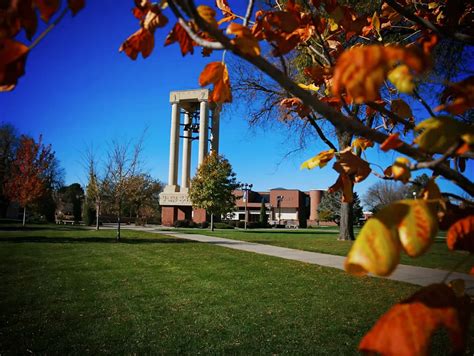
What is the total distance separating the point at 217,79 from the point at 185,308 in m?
5.09

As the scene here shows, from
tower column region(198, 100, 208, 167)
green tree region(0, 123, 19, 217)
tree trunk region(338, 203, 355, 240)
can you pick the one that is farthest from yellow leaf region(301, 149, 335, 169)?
green tree region(0, 123, 19, 217)

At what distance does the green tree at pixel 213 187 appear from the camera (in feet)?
110

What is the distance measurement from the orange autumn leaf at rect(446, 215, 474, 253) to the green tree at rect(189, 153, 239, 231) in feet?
107

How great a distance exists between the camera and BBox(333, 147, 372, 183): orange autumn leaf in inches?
42.4

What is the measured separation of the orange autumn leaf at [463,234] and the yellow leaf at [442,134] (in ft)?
0.68

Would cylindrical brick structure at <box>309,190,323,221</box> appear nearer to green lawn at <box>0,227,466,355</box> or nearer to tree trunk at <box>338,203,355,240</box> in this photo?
tree trunk at <box>338,203,355,240</box>

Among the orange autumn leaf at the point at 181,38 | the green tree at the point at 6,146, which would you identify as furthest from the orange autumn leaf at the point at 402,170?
the green tree at the point at 6,146

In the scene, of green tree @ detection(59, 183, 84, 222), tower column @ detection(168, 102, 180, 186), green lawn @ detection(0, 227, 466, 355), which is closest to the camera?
green lawn @ detection(0, 227, 466, 355)

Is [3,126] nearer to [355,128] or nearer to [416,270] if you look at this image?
[416,270]

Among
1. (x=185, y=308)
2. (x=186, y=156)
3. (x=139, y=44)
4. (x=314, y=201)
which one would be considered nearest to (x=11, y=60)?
(x=139, y=44)

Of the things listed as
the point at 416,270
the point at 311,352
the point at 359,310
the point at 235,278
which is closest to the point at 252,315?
the point at 311,352

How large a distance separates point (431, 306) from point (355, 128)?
37 cm

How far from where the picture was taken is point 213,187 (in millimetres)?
33562

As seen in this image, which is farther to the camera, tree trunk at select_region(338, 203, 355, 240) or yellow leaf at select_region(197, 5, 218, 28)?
tree trunk at select_region(338, 203, 355, 240)
